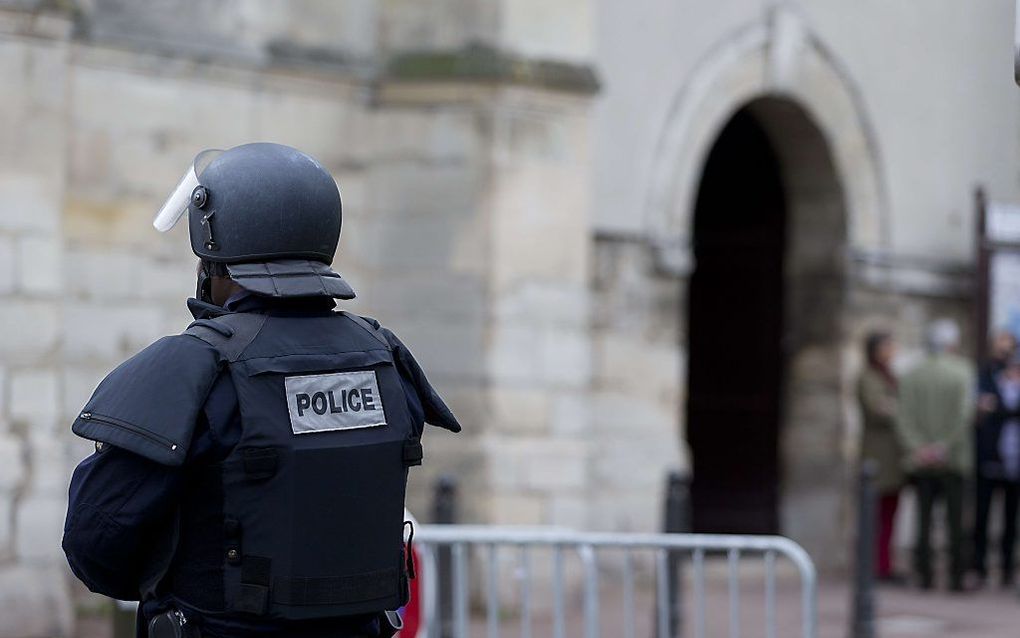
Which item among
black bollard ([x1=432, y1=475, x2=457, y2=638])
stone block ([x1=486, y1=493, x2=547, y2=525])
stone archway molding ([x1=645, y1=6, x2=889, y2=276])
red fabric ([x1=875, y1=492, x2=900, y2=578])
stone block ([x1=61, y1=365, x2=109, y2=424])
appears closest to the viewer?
black bollard ([x1=432, y1=475, x2=457, y2=638])

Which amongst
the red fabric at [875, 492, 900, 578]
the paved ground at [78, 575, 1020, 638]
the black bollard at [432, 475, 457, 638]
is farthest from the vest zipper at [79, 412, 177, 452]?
the red fabric at [875, 492, 900, 578]

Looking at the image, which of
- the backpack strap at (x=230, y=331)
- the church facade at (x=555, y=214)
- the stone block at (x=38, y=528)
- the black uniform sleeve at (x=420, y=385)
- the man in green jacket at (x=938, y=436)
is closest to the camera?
the backpack strap at (x=230, y=331)

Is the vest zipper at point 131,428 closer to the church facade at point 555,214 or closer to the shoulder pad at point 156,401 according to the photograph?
the shoulder pad at point 156,401

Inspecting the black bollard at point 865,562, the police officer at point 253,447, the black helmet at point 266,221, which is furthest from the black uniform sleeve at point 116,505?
the black bollard at point 865,562

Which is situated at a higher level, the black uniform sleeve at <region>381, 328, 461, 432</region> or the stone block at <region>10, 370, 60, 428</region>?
the black uniform sleeve at <region>381, 328, 461, 432</region>

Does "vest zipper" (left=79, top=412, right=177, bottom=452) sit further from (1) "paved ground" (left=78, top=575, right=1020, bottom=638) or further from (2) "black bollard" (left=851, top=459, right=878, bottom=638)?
(2) "black bollard" (left=851, top=459, right=878, bottom=638)

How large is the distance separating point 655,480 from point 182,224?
11.2 feet

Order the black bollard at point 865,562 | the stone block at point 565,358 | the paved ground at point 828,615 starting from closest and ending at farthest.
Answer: the black bollard at point 865,562, the paved ground at point 828,615, the stone block at point 565,358

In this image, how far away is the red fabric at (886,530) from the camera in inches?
453

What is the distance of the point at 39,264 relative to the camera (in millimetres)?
7895

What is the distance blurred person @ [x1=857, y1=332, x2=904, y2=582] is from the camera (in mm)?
11445

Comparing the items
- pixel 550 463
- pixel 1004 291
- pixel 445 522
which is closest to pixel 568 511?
pixel 550 463

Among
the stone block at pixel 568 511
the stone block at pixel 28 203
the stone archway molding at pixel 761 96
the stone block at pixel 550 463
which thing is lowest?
the stone block at pixel 568 511

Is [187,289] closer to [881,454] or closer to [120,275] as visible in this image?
[120,275]
